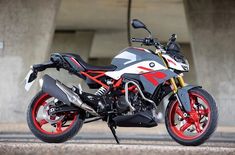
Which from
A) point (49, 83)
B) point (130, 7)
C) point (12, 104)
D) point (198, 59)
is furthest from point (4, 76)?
point (49, 83)

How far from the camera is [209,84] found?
22.0 metres

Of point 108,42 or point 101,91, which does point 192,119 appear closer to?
point 101,91

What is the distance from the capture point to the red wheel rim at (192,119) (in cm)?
673

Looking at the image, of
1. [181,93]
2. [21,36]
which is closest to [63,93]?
[181,93]

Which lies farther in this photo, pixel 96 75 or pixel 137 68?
pixel 96 75

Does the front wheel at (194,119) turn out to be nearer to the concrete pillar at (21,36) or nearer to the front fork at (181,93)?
the front fork at (181,93)

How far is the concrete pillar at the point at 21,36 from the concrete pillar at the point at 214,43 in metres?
4.38

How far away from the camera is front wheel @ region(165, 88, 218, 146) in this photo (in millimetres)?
6621

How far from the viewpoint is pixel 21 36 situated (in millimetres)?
20984

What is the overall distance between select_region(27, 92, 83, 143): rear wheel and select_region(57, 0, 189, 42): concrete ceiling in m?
21.9

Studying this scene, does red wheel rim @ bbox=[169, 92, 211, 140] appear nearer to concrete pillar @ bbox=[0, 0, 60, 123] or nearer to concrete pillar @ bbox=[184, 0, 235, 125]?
concrete pillar @ bbox=[0, 0, 60, 123]

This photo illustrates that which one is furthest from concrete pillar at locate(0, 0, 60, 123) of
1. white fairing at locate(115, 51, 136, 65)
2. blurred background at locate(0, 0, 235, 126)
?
white fairing at locate(115, 51, 136, 65)

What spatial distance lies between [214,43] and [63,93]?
15.4 metres

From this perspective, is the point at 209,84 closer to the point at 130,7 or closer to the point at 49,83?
the point at 130,7
